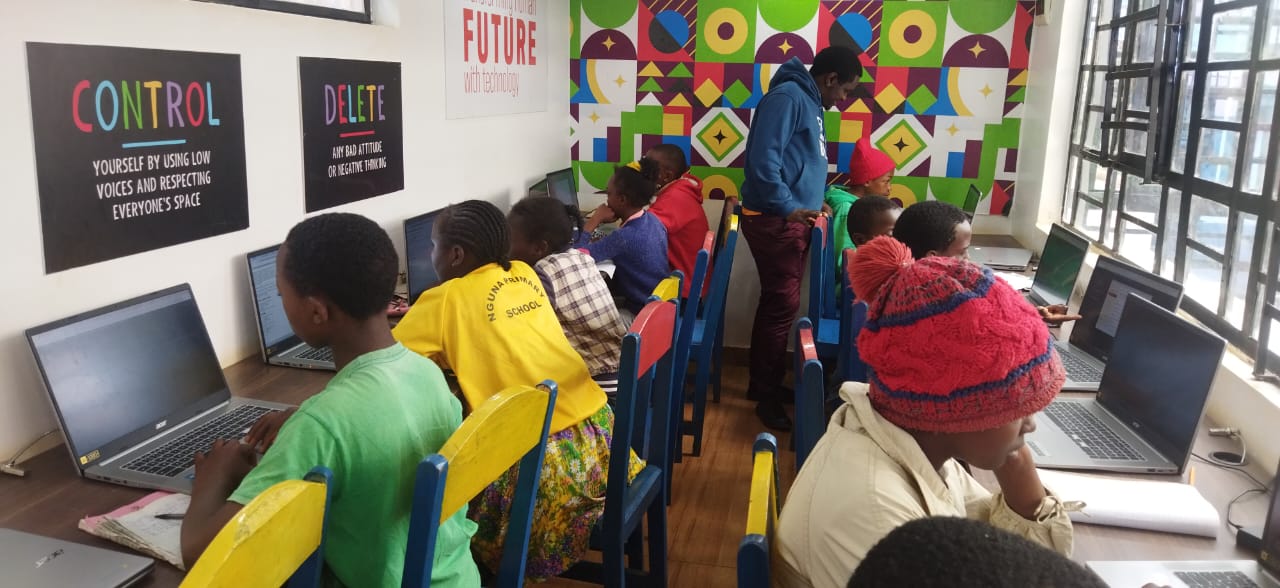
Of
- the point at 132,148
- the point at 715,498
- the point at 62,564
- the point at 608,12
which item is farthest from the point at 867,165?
the point at 62,564

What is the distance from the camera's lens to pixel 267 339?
2.24 metres

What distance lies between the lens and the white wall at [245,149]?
5.40 ft

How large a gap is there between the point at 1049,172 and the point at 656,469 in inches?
105

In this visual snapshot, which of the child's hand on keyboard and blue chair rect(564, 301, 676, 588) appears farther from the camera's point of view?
blue chair rect(564, 301, 676, 588)

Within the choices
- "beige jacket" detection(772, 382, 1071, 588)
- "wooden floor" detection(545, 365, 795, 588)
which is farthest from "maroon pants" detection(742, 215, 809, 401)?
"beige jacket" detection(772, 382, 1071, 588)

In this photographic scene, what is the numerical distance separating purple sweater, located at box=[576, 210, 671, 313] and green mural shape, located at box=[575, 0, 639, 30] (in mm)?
1542

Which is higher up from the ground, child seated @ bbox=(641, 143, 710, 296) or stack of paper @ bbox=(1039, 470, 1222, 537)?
child seated @ bbox=(641, 143, 710, 296)

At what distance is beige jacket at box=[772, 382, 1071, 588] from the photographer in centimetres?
→ 109

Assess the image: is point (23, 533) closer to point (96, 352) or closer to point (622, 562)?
point (96, 352)

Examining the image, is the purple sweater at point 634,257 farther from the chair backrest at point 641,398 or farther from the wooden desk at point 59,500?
the wooden desk at point 59,500

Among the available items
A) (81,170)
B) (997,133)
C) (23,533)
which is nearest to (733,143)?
(997,133)

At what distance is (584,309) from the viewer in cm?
244

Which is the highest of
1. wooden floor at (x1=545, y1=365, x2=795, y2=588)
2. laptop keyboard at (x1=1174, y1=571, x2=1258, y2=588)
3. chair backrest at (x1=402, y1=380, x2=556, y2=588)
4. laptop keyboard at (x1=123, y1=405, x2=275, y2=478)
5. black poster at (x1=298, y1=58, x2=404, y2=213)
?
black poster at (x1=298, y1=58, x2=404, y2=213)

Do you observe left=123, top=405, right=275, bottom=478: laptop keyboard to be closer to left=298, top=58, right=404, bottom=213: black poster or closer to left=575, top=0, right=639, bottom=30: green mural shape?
left=298, top=58, right=404, bottom=213: black poster
